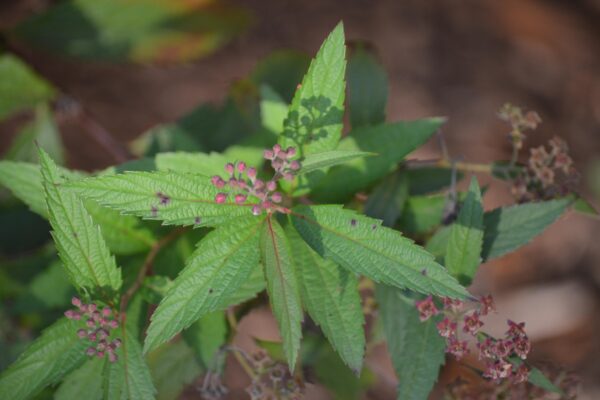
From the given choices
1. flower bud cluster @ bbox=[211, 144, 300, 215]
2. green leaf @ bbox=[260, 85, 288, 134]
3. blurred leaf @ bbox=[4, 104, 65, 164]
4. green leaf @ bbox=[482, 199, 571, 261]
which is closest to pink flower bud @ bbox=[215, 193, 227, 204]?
flower bud cluster @ bbox=[211, 144, 300, 215]

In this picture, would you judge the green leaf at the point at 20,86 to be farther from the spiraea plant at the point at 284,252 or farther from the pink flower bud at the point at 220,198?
the pink flower bud at the point at 220,198

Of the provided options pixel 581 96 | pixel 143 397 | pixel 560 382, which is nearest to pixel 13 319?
pixel 143 397

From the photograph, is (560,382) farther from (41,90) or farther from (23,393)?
(41,90)

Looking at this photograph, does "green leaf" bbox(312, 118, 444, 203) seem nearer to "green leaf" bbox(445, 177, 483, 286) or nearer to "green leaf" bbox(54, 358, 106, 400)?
"green leaf" bbox(445, 177, 483, 286)

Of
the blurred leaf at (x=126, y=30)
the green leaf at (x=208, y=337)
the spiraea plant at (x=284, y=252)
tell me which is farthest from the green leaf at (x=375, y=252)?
the blurred leaf at (x=126, y=30)

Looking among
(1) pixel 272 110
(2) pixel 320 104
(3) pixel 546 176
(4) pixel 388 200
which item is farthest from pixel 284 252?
(3) pixel 546 176
